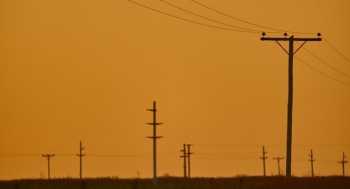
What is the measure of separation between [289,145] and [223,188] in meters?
14.7

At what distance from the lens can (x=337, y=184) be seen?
5741 centimetres

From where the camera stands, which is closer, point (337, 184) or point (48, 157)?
point (337, 184)

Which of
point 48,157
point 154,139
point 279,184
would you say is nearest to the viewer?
point 279,184

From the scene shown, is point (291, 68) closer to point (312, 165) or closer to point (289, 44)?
point (289, 44)

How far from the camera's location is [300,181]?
5803 cm

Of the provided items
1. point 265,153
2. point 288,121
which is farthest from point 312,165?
point 288,121

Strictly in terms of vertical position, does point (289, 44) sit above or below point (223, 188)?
above

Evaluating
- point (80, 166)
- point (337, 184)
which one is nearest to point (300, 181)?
point (337, 184)

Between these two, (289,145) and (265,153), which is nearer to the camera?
(289,145)

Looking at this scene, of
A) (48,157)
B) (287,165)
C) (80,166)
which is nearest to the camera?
(287,165)

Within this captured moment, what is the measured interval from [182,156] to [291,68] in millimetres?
70060

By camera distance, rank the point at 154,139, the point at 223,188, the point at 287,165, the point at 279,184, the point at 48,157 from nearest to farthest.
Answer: the point at 223,188 → the point at 279,184 → the point at 287,165 → the point at 154,139 → the point at 48,157

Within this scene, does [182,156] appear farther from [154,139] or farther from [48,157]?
[154,139]

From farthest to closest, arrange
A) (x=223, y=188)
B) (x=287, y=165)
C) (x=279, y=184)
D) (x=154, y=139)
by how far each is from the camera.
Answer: (x=154, y=139)
(x=287, y=165)
(x=279, y=184)
(x=223, y=188)
